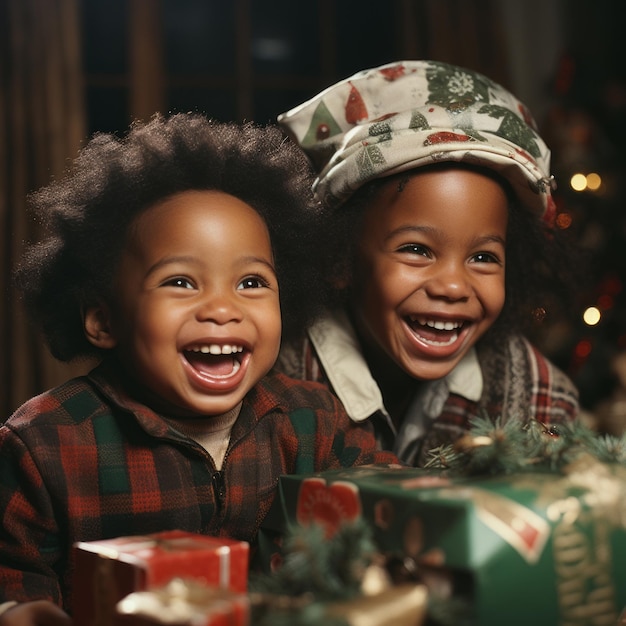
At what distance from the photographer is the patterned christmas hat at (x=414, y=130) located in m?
1.37

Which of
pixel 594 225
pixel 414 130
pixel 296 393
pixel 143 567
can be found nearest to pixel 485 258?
pixel 414 130

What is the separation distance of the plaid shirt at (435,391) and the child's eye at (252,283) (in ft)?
1.14

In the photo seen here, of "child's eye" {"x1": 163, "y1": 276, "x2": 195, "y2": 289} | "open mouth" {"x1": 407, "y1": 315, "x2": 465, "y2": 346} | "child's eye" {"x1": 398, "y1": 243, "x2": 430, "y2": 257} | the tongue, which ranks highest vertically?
"child's eye" {"x1": 398, "y1": 243, "x2": 430, "y2": 257}

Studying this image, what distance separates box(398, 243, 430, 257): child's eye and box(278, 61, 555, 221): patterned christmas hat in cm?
12

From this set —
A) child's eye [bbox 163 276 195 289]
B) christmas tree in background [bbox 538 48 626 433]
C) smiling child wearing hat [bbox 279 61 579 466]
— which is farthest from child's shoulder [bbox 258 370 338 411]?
christmas tree in background [bbox 538 48 626 433]

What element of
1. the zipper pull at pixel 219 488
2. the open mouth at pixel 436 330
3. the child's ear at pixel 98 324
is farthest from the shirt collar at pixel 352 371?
the child's ear at pixel 98 324

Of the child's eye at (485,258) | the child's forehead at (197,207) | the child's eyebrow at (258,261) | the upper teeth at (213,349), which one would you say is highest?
the child's forehead at (197,207)

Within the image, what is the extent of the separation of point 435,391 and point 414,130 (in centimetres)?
45

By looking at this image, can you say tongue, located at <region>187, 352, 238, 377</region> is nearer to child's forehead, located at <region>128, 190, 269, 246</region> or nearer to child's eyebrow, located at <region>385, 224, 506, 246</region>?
child's forehead, located at <region>128, 190, 269, 246</region>

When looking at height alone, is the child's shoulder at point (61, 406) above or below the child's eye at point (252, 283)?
below

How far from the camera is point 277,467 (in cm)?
119

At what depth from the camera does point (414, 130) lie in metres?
1.39

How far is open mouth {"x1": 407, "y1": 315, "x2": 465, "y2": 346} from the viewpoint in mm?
1435

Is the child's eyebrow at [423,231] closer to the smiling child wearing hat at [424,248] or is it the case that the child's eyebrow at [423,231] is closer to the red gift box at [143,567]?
the smiling child wearing hat at [424,248]
